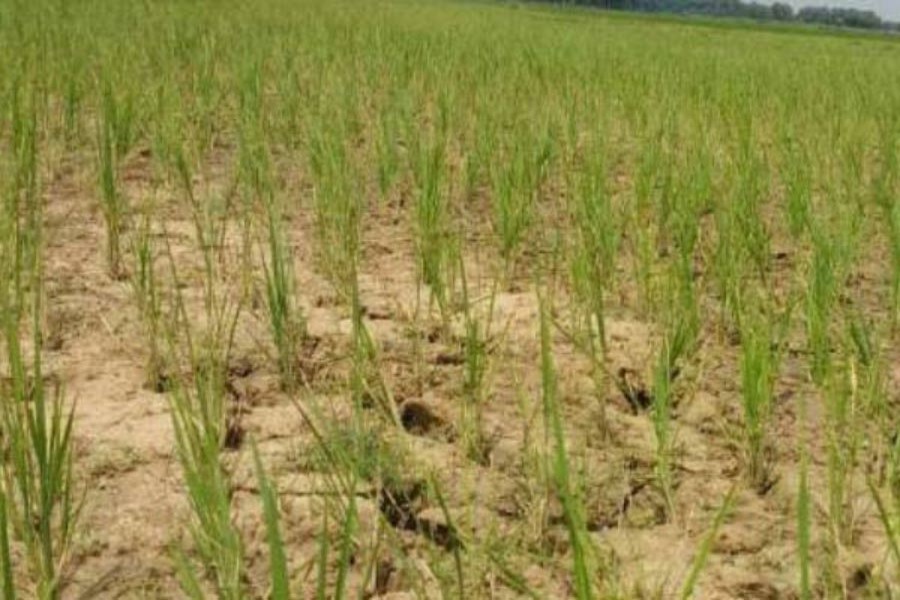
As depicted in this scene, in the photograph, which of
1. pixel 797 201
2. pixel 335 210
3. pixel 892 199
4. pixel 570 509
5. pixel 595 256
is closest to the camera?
pixel 570 509

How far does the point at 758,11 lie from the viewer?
396 feet

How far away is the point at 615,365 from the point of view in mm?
1700

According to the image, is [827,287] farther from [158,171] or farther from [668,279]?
[158,171]

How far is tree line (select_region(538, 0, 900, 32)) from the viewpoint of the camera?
248ft

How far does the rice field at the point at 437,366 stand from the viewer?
3.45ft

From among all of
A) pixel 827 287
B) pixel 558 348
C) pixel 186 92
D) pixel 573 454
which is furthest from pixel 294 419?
pixel 186 92

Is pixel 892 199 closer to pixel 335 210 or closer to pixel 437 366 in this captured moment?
pixel 335 210

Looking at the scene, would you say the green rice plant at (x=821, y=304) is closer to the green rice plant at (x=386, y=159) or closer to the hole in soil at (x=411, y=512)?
the hole in soil at (x=411, y=512)

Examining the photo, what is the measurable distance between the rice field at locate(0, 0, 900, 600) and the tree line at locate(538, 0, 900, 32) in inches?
2027

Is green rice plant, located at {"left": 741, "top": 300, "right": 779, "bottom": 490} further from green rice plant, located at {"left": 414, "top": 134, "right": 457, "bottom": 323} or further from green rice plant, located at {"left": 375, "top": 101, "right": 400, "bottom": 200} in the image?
green rice plant, located at {"left": 375, "top": 101, "right": 400, "bottom": 200}

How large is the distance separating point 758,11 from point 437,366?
130 meters

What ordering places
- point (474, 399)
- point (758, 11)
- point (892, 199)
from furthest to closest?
point (758, 11)
point (892, 199)
point (474, 399)

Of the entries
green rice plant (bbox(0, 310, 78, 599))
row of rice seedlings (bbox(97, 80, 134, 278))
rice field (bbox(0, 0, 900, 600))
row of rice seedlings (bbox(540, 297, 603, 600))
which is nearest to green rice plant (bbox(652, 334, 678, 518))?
rice field (bbox(0, 0, 900, 600))

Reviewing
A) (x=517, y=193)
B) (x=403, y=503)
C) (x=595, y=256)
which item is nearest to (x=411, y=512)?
(x=403, y=503)
